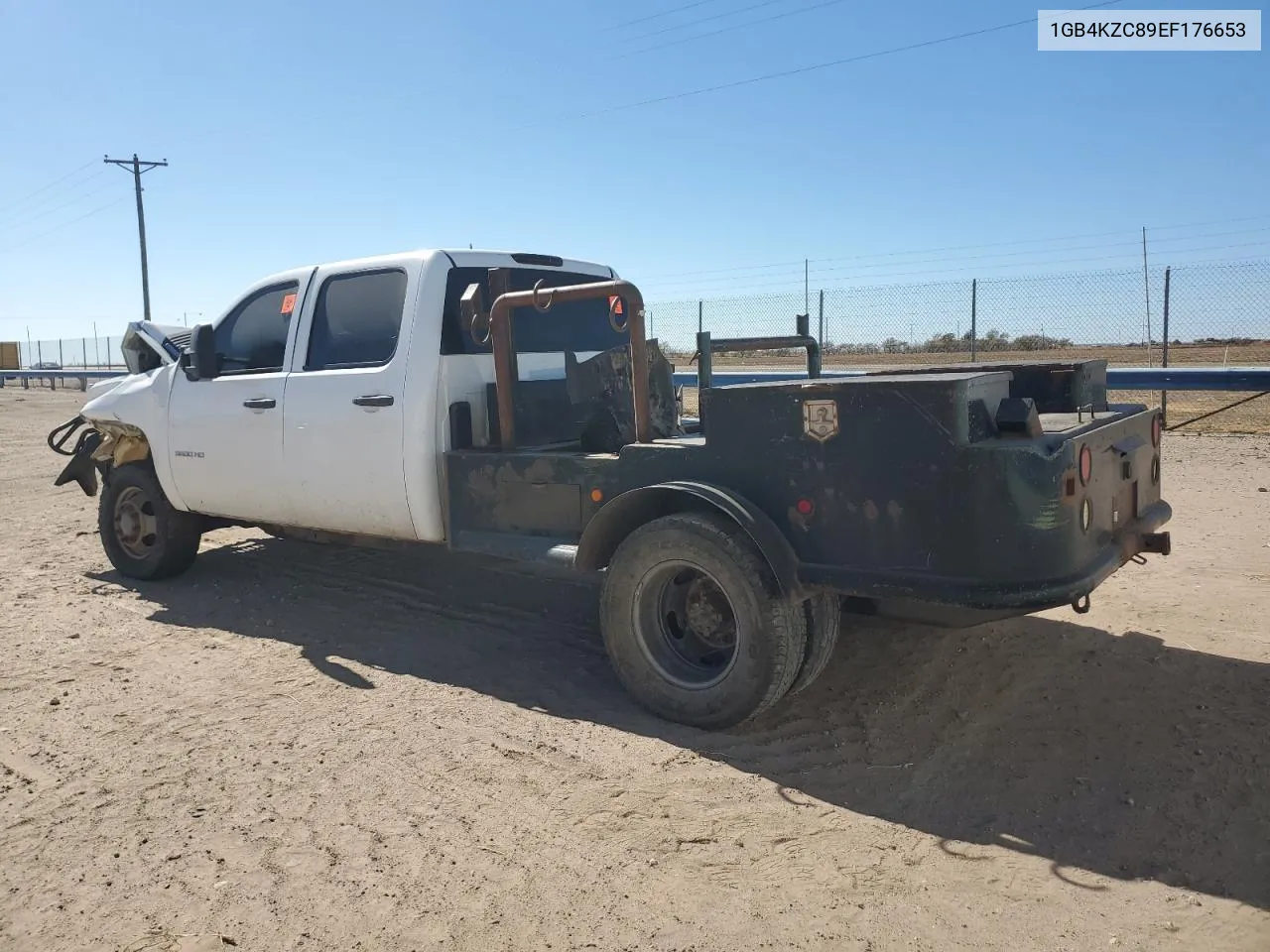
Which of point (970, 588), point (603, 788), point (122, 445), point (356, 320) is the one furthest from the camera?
point (122, 445)

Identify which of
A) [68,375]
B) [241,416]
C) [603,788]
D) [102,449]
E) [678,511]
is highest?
[68,375]

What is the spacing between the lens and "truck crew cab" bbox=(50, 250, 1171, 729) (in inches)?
137

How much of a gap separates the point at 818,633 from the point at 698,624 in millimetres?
509

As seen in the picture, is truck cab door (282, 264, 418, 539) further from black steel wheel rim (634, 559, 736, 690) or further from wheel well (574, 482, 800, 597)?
black steel wheel rim (634, 559, 736, 690)

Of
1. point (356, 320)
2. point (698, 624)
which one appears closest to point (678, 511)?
point (698, 624)

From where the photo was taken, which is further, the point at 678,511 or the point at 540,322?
the point at 540,322

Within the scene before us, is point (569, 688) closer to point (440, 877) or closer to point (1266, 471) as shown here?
point (440, 877)

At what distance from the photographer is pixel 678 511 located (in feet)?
13.9

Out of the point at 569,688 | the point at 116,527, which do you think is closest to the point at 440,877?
the point at 569,688

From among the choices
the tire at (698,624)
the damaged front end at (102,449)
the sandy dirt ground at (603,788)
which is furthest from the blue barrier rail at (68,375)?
the tire at (698,624)

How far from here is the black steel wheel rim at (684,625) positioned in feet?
13.6

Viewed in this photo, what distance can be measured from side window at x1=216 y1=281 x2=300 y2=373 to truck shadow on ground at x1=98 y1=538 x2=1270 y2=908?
149 cm

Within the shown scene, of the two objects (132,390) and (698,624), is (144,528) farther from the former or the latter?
(698,624)

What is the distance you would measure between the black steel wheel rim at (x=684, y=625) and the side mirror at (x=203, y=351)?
11.2 feet
